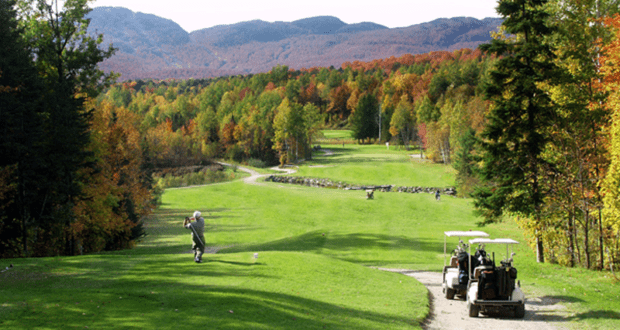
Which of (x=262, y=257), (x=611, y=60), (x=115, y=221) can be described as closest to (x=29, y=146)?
(x=115, y=221)

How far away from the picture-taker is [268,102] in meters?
122

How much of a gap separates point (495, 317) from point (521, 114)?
12.1 metres

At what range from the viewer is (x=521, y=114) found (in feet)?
73.6

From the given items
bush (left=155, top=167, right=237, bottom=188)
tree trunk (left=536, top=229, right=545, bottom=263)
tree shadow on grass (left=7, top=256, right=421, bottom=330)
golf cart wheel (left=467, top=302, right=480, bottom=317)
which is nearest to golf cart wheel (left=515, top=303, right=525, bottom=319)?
golf cart wheel (left=467, top=302, right=480, bottom=317)

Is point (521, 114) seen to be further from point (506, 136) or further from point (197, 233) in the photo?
point (197, 233)

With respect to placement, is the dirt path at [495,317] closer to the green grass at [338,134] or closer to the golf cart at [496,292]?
the golf cart at [496,292]

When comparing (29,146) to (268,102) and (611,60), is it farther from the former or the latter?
(268,102)

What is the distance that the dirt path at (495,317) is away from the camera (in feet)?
43.3

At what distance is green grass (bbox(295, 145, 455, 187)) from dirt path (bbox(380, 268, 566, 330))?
4917 centimetres

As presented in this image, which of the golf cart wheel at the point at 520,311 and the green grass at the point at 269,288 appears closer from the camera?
the green grass at the point at 269,288

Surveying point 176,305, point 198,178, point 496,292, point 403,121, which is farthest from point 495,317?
point 403,121

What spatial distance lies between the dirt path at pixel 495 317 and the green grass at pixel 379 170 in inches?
1936

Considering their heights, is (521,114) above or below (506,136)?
above

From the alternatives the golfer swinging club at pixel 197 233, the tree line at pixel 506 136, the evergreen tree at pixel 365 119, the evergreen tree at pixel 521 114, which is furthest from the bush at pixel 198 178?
the golfer swinging club at pixel 197 233
